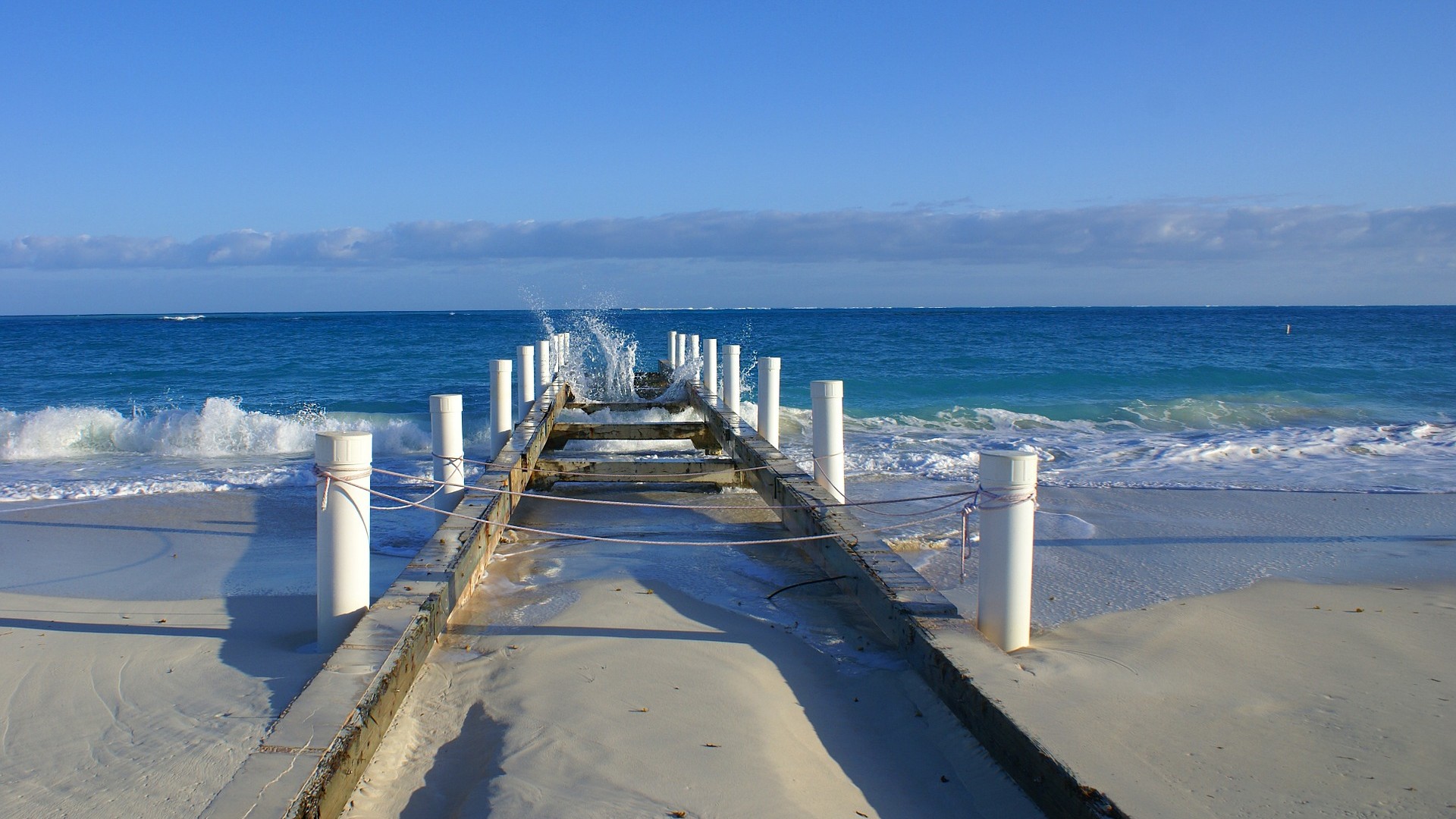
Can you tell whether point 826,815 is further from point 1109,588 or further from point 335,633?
point 1109,588

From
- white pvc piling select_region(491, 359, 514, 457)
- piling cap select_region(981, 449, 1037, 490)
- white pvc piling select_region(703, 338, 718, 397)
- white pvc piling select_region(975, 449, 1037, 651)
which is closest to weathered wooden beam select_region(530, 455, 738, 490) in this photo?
white pvc piling select_region(491, 359, 514, 457)

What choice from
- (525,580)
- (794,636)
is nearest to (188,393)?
(525,580)

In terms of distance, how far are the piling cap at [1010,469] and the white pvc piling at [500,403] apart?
6438mm

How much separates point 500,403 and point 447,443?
2.87m

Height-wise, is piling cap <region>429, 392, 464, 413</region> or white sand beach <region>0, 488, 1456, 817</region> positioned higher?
piling cap <region>429, 392, 464, 413</region>

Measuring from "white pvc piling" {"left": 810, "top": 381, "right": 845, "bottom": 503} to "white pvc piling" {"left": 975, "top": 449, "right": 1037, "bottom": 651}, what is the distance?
8.66 ft

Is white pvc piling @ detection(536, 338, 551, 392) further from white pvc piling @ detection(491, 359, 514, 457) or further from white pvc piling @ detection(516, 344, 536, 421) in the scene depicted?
white pvc piling @ detection(491, 359, 514, 457)

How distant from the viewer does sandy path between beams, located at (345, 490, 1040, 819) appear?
9.89 feet

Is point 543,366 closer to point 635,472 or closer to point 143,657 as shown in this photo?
point 635,472

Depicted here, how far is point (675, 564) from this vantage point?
6.09 metres

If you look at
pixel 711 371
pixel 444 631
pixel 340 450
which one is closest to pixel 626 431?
pixel 711 371

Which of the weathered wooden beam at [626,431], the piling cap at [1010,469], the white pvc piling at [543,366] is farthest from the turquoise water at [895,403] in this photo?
the piling cap at [1010,469]

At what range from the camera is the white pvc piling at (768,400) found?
372 inches

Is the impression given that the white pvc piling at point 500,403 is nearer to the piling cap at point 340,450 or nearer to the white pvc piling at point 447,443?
the white pvc piling at point 447,443
